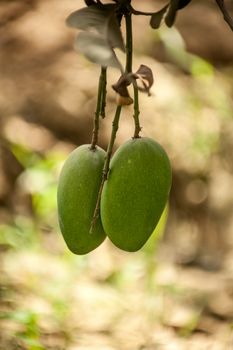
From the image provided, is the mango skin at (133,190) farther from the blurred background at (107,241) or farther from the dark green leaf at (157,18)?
the blurred background at (107,241)

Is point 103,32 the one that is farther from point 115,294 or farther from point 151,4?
point 151,4

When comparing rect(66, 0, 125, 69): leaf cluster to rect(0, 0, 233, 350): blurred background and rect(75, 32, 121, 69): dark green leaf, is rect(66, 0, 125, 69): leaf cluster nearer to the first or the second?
rect(75, 32, 121, 69): dark green leaf

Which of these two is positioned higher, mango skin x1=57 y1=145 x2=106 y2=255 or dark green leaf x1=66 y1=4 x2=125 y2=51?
dark green leaf x1=66 y1=4 x2=125 y2=51

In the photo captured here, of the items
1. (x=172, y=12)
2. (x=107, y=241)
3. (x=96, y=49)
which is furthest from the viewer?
(x=107, y=241)

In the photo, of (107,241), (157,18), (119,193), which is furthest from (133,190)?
(107,241)

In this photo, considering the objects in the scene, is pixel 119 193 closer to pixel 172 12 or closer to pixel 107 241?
pixel 172 12

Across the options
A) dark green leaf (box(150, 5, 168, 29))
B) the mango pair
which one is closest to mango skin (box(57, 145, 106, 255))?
the mango pair

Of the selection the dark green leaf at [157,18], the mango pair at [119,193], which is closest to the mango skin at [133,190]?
the mango pair at [119,193]
